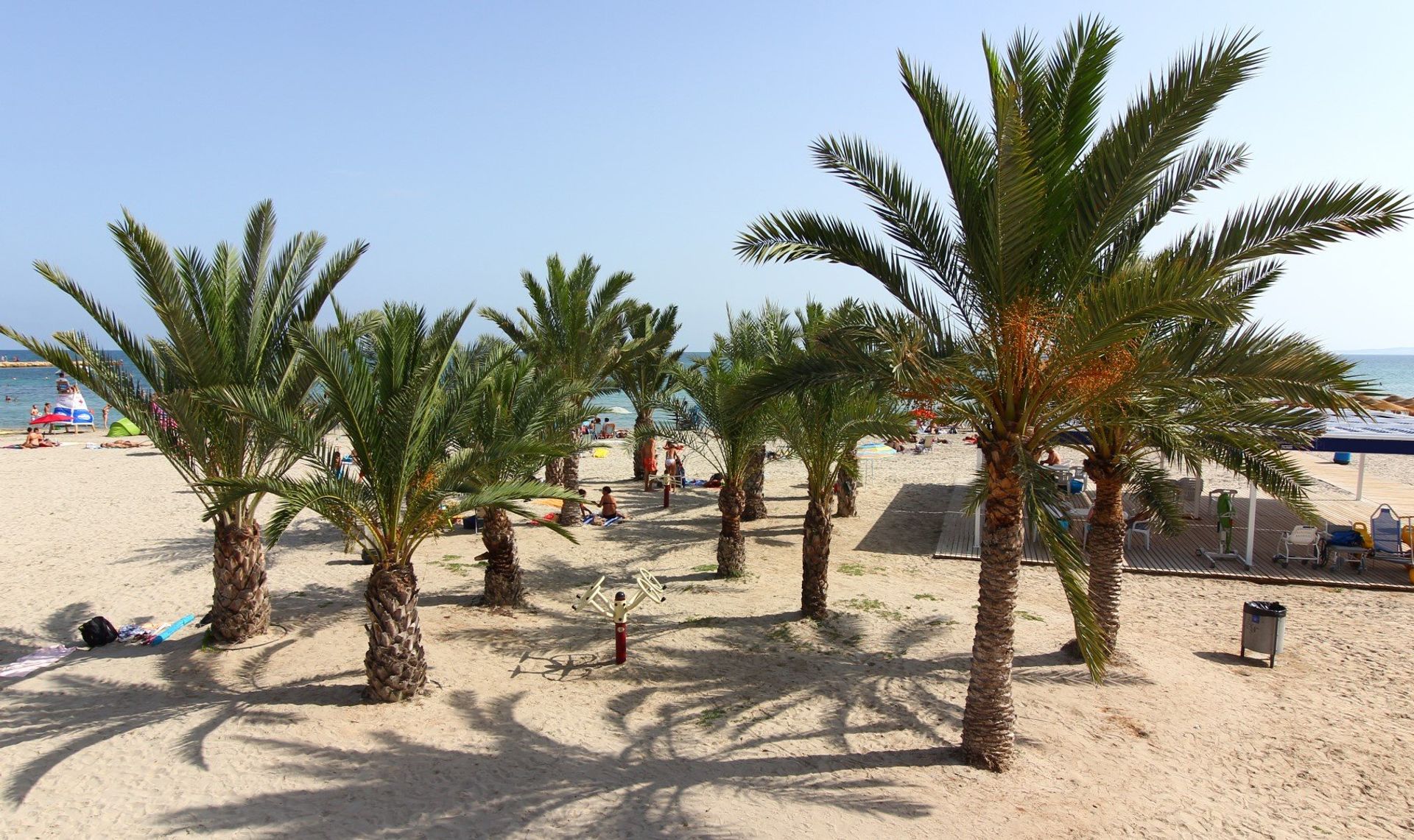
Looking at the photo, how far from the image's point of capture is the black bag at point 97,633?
29.2ft

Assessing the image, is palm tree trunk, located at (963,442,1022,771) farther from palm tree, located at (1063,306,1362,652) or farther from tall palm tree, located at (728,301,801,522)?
tall palm tree, located at (728,301,801,522)

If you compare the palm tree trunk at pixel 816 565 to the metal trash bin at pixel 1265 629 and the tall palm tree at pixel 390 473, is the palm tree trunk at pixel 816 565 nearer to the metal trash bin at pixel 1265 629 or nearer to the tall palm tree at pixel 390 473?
the tall palm tree at pixel 390 473

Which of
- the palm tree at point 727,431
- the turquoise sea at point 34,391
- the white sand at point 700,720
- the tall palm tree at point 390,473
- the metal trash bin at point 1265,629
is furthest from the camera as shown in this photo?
the turquoise sea at point 34,391

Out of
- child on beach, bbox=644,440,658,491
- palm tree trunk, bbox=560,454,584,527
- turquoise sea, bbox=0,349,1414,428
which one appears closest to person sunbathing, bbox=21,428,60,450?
turquoise sea, bbox=0,349,1414,428

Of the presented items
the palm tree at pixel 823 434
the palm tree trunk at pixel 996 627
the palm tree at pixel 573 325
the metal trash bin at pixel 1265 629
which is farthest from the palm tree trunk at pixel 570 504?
the metal trash bin at pixel 1265 629

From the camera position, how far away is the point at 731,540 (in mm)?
12586

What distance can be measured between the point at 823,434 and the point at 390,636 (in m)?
6.06

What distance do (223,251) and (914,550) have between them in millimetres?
11794

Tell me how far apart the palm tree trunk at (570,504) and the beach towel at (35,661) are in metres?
8.80

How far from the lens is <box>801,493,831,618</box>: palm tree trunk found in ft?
34.1

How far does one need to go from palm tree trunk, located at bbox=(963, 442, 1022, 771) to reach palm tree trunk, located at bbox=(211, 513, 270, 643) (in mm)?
7593

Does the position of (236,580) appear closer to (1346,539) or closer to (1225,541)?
(1225,541)

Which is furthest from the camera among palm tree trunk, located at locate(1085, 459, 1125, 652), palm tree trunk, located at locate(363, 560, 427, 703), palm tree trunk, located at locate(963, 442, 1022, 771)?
palm tree trunk, located at locate(1085, 459, 1125, 652)

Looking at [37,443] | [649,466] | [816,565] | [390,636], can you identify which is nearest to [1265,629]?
[816,565]
